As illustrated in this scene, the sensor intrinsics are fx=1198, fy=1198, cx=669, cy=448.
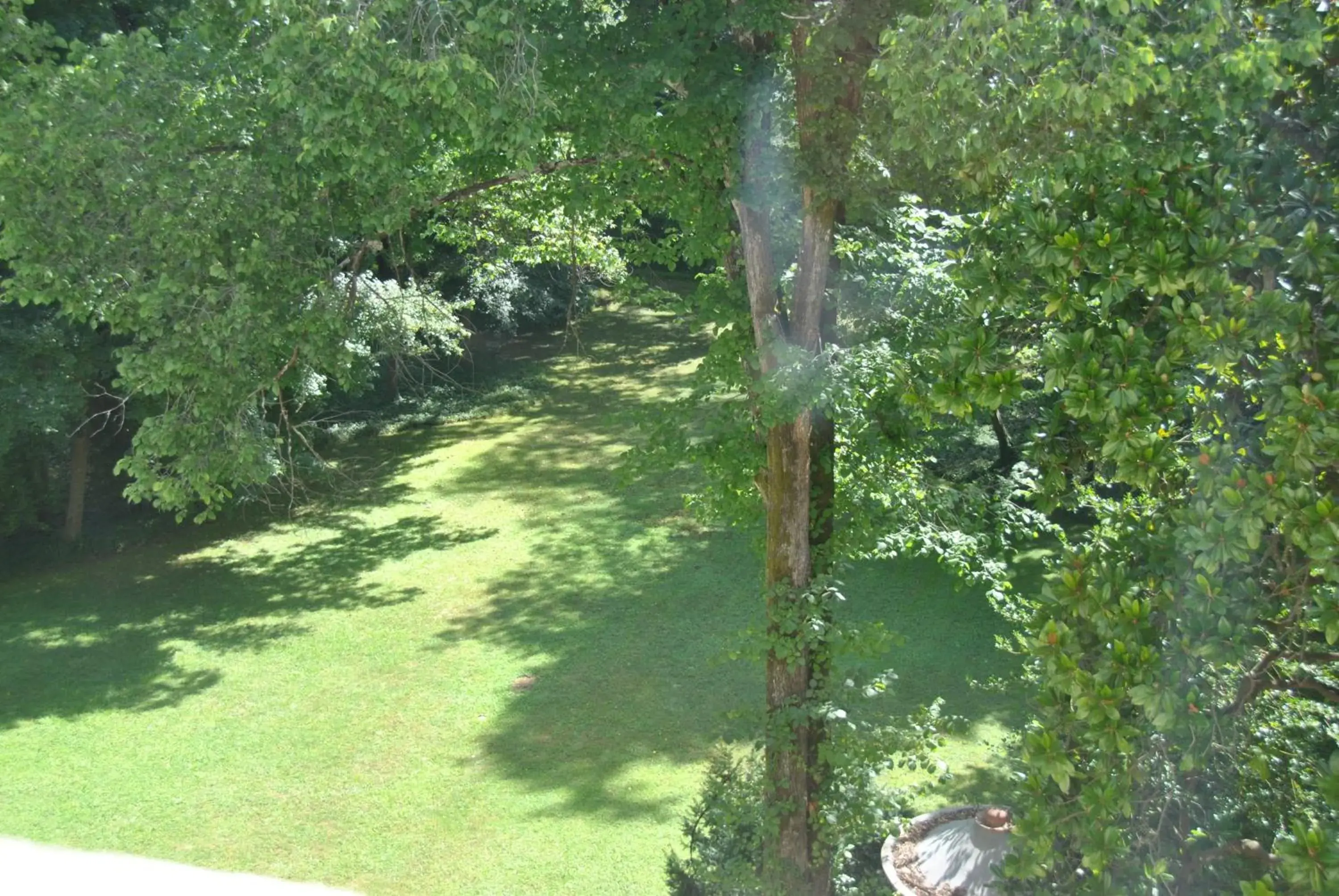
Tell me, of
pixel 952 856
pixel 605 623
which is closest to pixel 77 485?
pixel 605 623

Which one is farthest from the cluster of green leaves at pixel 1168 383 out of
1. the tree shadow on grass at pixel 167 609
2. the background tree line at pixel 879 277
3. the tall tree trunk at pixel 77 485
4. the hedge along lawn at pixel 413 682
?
the tall tree trunk at pixel 77 485

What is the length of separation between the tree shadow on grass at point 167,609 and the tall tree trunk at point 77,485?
63 cm

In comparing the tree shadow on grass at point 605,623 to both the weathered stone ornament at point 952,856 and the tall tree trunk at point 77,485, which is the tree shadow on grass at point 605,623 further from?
the tall tree trunk at point 77,485

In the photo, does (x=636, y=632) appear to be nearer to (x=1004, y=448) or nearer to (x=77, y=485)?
(x=1004, y=448)

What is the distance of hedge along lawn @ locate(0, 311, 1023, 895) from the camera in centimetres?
904

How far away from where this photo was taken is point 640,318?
30.5 meters

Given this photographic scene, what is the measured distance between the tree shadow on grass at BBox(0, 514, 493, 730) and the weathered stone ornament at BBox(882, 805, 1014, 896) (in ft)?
24.3

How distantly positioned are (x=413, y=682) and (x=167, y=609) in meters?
4.17

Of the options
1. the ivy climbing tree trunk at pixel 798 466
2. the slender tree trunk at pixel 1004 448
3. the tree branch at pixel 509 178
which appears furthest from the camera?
the slender tree trunk at pixel 1004 448

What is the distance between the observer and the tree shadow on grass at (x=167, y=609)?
12.0m

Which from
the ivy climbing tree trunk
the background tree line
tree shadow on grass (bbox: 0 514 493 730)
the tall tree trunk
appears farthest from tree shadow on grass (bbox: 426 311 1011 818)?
the tall tree trunk

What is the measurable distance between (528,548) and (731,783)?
28.7 feet

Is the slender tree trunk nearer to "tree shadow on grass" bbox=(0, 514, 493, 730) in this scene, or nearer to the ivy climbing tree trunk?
the ivy climbing tree trunk

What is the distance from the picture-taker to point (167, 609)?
46.6 feet
